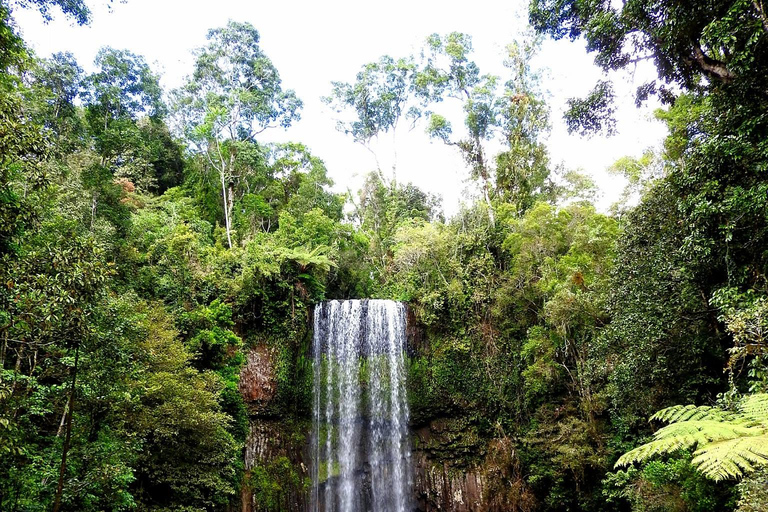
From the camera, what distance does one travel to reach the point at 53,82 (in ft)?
63.2

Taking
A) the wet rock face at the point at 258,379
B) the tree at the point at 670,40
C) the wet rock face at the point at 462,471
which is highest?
the tree at the point at 670,40

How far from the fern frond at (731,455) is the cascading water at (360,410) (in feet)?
39.9

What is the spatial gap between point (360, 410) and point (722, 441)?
12.3 m

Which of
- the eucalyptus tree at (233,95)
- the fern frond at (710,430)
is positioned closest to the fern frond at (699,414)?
the fern frond at (710,430)

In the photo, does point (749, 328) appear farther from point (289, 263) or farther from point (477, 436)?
point (289, 263)

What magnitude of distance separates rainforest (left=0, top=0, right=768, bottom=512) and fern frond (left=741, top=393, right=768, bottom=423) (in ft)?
0.35

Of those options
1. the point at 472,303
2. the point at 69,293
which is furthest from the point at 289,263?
the point at 69,293

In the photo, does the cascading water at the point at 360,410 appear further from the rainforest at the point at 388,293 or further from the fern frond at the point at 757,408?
the fern frond at the point at 757,408

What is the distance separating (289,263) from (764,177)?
41.6ft

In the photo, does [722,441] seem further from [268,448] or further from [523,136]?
[523,136]

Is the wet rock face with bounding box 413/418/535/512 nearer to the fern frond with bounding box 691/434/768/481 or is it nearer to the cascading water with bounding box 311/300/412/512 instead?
the cascading water with bounding box 311/300/412/512

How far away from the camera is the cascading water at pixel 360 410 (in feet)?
44.6

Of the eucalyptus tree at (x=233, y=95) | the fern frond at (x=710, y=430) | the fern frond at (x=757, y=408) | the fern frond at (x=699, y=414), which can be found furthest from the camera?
the eucalyptus tree at (x=233, y=95)

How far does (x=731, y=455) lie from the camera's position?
3.01 m
